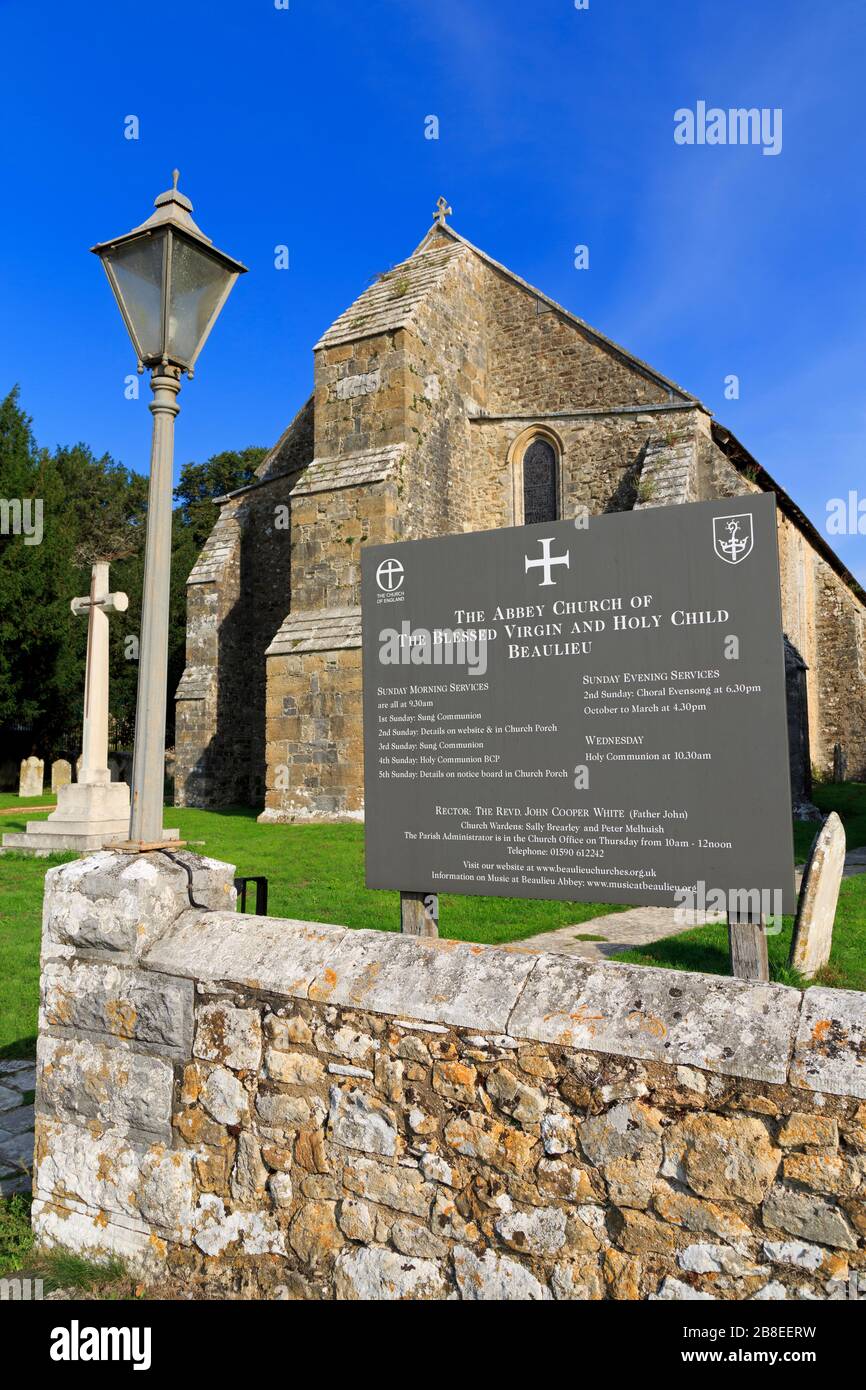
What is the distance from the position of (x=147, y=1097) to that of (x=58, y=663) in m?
26.5

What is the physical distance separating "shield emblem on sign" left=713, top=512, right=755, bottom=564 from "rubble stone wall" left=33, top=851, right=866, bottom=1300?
1.55 meters

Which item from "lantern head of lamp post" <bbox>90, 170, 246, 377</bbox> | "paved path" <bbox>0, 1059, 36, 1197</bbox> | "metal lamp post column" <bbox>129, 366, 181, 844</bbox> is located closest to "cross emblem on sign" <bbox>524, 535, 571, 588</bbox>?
"metal lamp post column" <bbox>129, 366, 181, 844</bbox>

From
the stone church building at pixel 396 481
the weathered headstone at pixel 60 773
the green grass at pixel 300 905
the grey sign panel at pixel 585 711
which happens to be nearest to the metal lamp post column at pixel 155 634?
the grey sign panel at pixel 585 711

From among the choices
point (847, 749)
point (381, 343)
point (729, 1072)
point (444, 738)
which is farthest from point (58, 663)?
point (729, 1072)

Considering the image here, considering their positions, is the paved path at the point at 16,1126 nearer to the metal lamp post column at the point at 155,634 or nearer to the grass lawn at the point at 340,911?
the grass lawn at the point at 340,911

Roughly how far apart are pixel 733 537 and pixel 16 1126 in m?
4.46

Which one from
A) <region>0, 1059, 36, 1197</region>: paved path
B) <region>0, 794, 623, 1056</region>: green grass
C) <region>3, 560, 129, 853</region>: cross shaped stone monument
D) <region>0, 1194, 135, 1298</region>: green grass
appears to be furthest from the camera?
<region>3, 560, 129, 853</region>: cross shaped stone monument

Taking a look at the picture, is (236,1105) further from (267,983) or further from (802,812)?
(802,812)

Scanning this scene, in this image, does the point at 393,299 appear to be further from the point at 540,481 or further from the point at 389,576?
the point at 389,576

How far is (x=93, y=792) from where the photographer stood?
39.4ft

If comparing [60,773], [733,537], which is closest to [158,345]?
[733,537]

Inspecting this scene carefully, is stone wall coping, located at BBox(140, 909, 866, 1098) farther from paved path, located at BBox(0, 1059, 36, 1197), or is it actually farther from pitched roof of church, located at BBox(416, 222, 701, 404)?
pitched roof of church, located at BBox(416, 222, 701, 404)

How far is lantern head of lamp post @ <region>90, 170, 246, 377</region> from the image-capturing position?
3.63m

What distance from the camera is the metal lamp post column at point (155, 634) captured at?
353 centimetres
